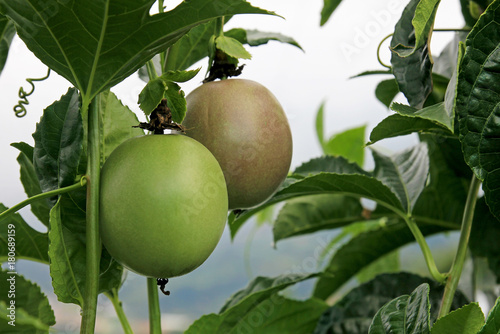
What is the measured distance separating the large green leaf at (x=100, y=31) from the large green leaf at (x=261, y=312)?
31cm

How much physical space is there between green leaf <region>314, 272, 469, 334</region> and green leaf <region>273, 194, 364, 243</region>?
0.12m

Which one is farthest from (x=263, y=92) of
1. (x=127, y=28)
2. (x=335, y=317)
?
(x=335, y=317)

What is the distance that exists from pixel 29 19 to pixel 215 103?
18 cm

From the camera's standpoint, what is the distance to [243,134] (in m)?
0.51

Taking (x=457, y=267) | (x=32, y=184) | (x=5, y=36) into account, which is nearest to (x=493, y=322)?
(x=457, y=267)

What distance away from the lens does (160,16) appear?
420mm

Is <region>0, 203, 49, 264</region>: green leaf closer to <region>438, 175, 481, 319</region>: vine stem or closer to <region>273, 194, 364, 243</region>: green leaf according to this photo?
<region>273, 194, 364, 243</region>: green leaf

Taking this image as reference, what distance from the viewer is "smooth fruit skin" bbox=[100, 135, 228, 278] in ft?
1.36

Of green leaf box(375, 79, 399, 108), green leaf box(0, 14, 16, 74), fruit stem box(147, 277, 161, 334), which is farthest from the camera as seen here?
green leaf box(375, 79, 399, 108)

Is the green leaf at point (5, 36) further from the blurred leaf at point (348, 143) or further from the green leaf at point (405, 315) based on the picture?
the blurred leaf at point (348, 143)

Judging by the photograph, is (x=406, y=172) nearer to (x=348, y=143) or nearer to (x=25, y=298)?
(x=348, y=143)

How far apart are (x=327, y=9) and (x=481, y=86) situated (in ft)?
0.96

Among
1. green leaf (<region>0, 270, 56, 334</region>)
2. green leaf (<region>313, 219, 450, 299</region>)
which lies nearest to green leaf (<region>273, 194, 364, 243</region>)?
green leaf (<region>313, 219, 450, 299</region>)

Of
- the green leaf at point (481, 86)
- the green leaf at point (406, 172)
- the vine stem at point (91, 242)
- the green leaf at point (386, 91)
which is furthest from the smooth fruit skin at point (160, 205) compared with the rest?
the green leaf at point (386, 91)
